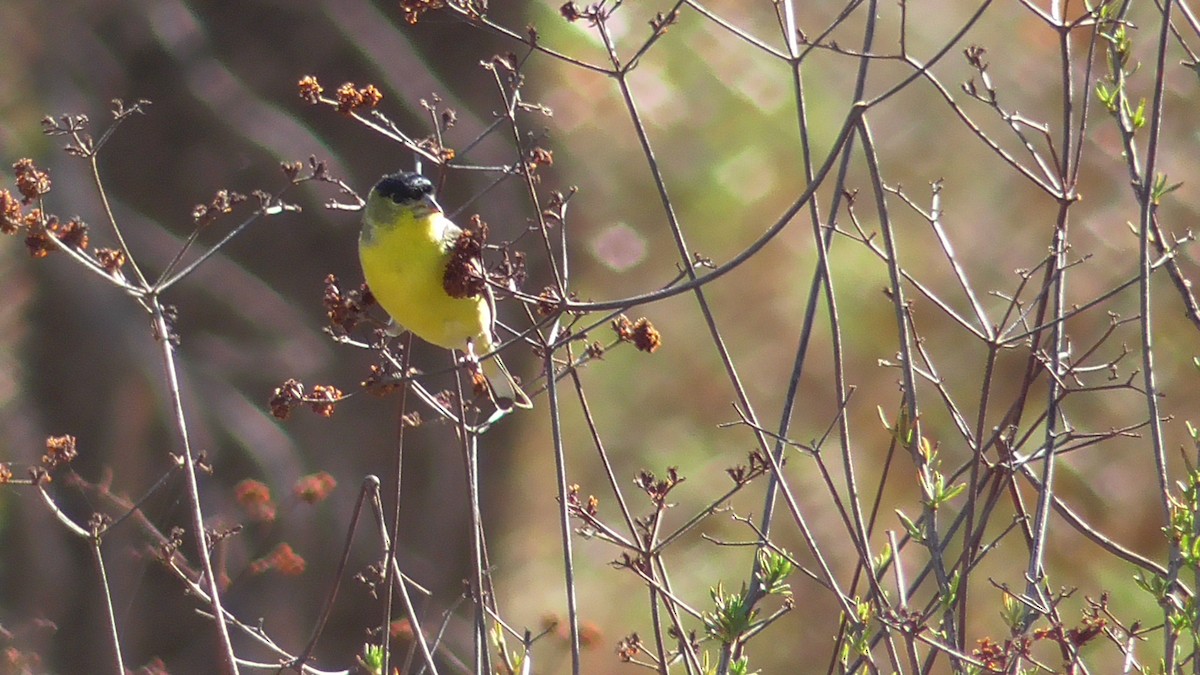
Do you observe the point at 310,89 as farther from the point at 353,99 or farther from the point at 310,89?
the point at 353,99

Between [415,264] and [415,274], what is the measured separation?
2cm

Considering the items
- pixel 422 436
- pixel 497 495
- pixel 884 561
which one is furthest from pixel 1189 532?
pixel 497 495

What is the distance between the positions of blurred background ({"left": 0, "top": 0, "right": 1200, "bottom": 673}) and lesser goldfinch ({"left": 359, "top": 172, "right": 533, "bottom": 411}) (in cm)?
73

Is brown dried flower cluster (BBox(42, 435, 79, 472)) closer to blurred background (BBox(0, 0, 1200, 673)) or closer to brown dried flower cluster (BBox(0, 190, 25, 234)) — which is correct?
brown dried flower cluster (BBox(0, 190, 25, 234))

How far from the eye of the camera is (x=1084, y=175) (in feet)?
40.3

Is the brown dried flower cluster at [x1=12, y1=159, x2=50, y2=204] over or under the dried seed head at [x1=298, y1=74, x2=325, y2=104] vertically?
under

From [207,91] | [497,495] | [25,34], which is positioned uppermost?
[25,34]

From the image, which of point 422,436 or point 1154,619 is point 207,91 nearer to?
point 422,436

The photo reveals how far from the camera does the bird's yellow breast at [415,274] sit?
319cm

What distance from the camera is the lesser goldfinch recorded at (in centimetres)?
319

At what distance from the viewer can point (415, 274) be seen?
125 inches

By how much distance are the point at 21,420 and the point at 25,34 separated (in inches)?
117

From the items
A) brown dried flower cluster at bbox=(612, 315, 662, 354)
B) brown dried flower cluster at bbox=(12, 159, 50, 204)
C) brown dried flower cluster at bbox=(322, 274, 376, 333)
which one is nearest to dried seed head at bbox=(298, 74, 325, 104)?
brown dried flower cluster at bbox=(322, 274, 376, 333)

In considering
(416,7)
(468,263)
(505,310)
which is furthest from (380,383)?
(505,310)
